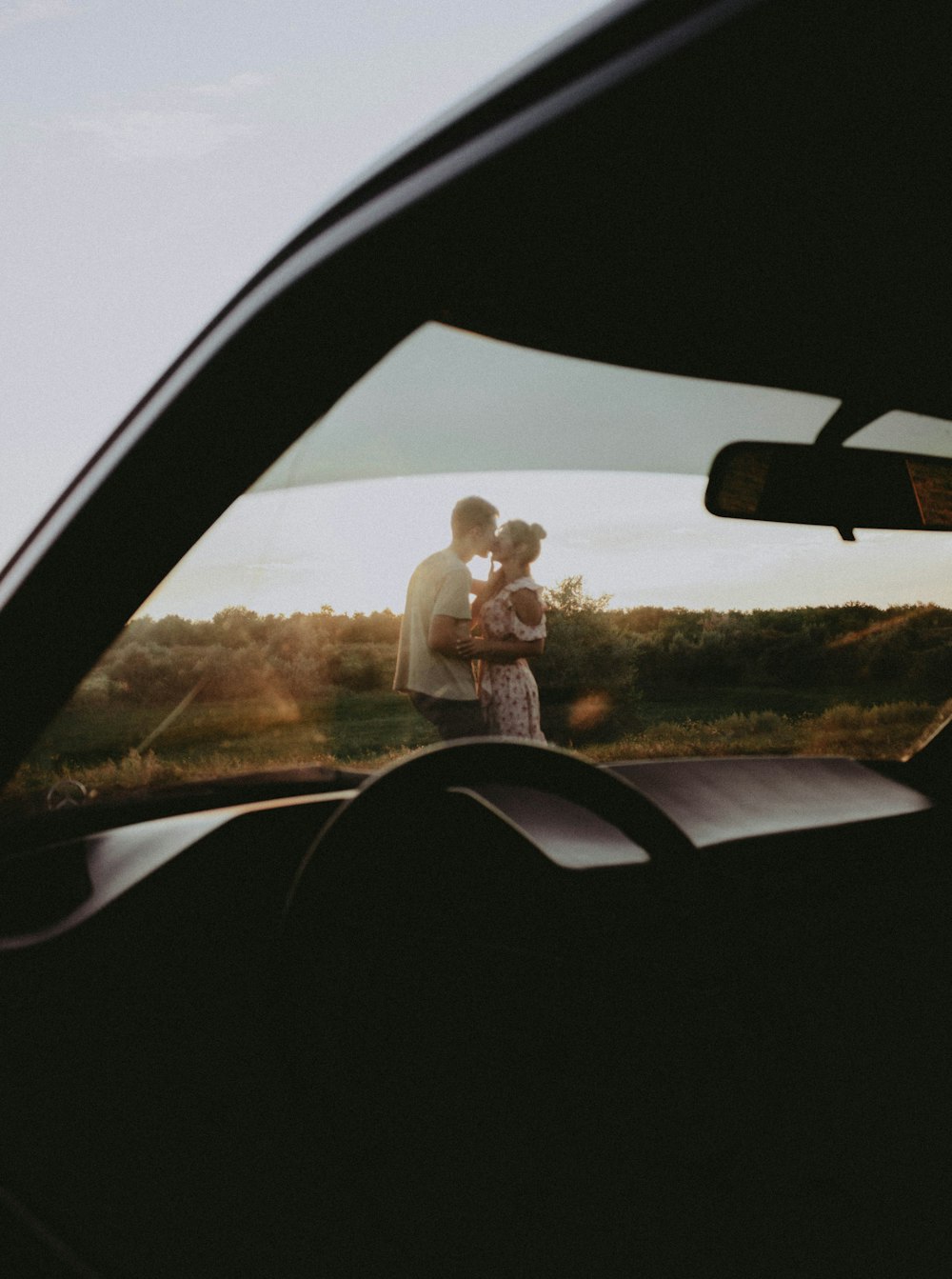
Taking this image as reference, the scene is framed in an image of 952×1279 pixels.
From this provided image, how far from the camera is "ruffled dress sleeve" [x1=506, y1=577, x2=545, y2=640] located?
3.40 meters

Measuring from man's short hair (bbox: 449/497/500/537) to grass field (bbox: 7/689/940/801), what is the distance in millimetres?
720

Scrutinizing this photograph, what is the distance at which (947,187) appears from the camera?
1736mm

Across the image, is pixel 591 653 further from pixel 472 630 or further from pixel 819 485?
pixel 819 485

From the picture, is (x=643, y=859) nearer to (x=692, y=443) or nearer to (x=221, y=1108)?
(x=221, y=1108)

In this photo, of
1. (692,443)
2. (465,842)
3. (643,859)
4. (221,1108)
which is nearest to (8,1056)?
(221,1108)

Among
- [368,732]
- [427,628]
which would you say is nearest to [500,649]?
[427,628]

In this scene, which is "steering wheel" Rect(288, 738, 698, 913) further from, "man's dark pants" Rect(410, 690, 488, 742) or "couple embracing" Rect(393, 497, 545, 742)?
"man's dark pants" Rect(410, 690, 488, 742)

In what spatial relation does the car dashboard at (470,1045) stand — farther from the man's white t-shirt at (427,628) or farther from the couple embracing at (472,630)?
the man's white t-shirt at (427,628)

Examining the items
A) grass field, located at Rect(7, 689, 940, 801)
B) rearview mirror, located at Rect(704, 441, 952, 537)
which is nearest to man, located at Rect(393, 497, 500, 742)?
grass field, located at Rect(7, 689, 940, 801)

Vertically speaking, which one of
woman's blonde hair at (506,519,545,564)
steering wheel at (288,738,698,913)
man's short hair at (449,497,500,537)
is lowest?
steering wheel at (288,738,698,913)

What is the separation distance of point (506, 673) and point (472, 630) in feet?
2.05

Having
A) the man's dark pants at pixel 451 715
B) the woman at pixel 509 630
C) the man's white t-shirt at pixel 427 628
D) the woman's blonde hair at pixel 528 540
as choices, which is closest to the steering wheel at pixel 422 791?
the man's white t-shirt at pixel 427 628

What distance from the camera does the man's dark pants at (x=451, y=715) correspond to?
2.82 meters

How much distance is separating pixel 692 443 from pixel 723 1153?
1.82m
